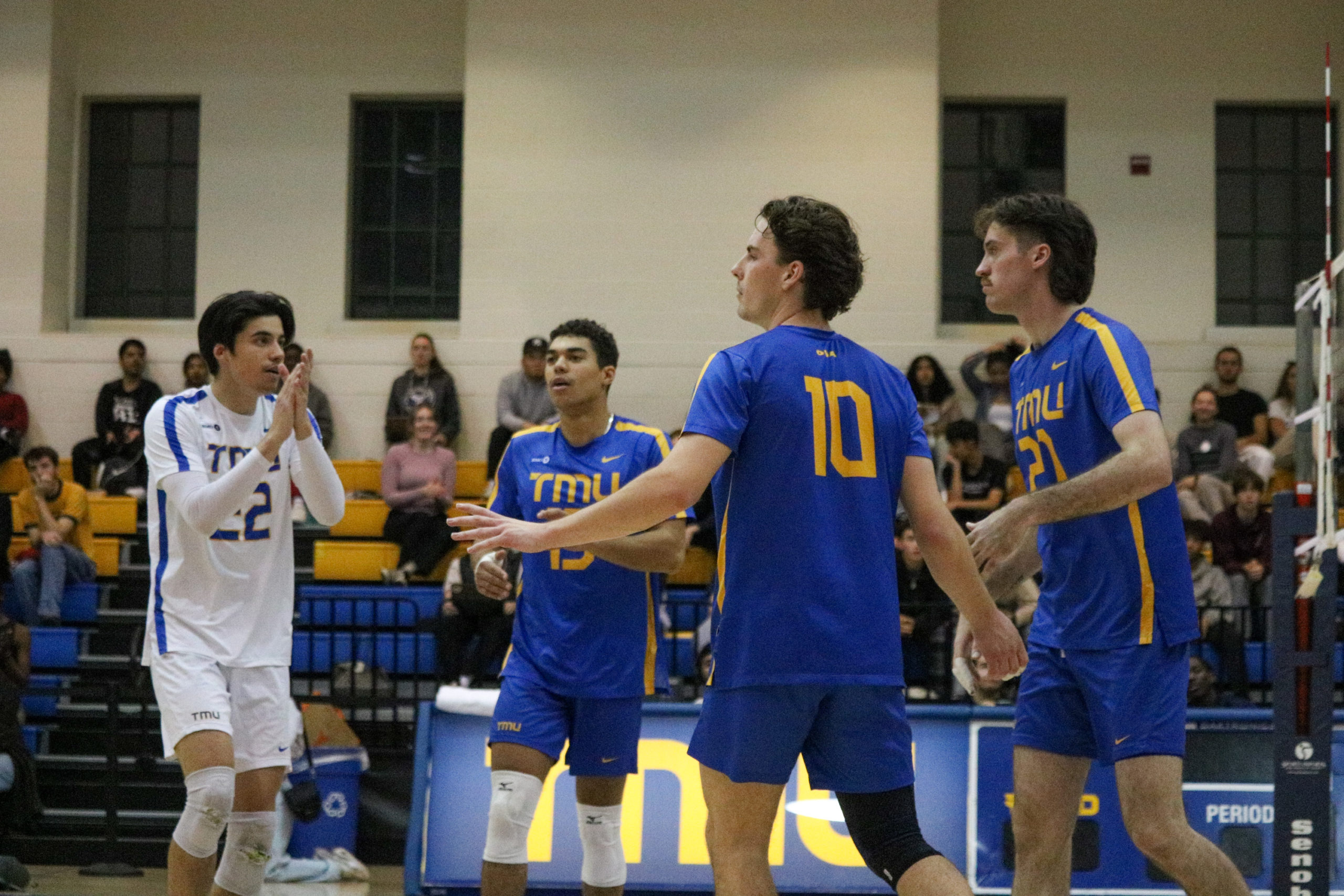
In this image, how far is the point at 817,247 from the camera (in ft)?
11.9

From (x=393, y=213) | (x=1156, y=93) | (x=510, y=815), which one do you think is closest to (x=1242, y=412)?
(x=1156, y=93)

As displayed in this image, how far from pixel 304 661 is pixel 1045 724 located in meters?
7.83

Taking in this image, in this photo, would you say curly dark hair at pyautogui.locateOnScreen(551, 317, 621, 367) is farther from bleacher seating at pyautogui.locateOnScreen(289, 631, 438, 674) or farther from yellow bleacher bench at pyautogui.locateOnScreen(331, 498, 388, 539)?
yellow bleacher bench at pyautogui.locateOnScreen(331, 498, 388, 539)

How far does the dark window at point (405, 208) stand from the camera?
50.5ft

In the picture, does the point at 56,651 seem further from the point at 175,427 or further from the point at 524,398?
the point at 175,427

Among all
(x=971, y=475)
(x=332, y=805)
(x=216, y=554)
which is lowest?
(x=332, y=805)

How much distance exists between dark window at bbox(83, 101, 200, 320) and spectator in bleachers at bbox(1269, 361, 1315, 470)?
1076 cm

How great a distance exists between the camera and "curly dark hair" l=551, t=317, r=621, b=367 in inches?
224

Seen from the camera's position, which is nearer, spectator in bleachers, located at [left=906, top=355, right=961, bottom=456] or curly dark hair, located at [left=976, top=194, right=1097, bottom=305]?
curly dark hair, located at [left=976, top=194, right=1097, bottom=305]

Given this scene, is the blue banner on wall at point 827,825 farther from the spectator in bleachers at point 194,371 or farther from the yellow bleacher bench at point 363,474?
the spectator in bleachers at point 194,371

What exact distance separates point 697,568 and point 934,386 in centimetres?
306

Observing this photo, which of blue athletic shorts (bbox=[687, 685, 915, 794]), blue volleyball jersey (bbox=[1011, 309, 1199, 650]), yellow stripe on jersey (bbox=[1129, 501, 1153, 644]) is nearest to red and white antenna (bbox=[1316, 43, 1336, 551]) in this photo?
blue volleyball jersey (bbox=[1011, 309, 1199, 650])

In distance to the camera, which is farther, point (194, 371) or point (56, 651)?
point (194, 371)

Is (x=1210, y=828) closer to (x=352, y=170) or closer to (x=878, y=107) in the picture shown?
(x=878, y=107)
